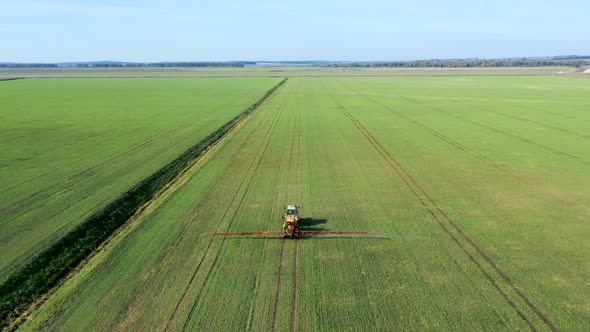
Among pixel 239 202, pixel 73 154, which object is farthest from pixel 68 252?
pixel 73 154

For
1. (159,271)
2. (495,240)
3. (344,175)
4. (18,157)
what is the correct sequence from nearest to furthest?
1. (159,271)
2. (495,240)
3. (344,175)
4. (18,157)

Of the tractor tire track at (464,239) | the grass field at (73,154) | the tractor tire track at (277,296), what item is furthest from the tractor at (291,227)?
the grass field at (73,154)

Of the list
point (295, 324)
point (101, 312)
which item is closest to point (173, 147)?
point (101, 312)

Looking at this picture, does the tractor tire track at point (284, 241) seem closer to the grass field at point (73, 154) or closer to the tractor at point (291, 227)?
the tractor at point (291, 227)

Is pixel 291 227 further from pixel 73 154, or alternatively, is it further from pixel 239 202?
pixel 73 154

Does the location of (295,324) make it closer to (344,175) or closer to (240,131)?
(344,175)

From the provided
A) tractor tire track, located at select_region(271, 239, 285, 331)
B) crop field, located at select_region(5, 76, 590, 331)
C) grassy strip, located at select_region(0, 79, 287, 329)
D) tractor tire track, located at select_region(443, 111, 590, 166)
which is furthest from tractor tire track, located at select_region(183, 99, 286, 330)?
tractor tire track, located at select_region(443, 111, 590, 166)
